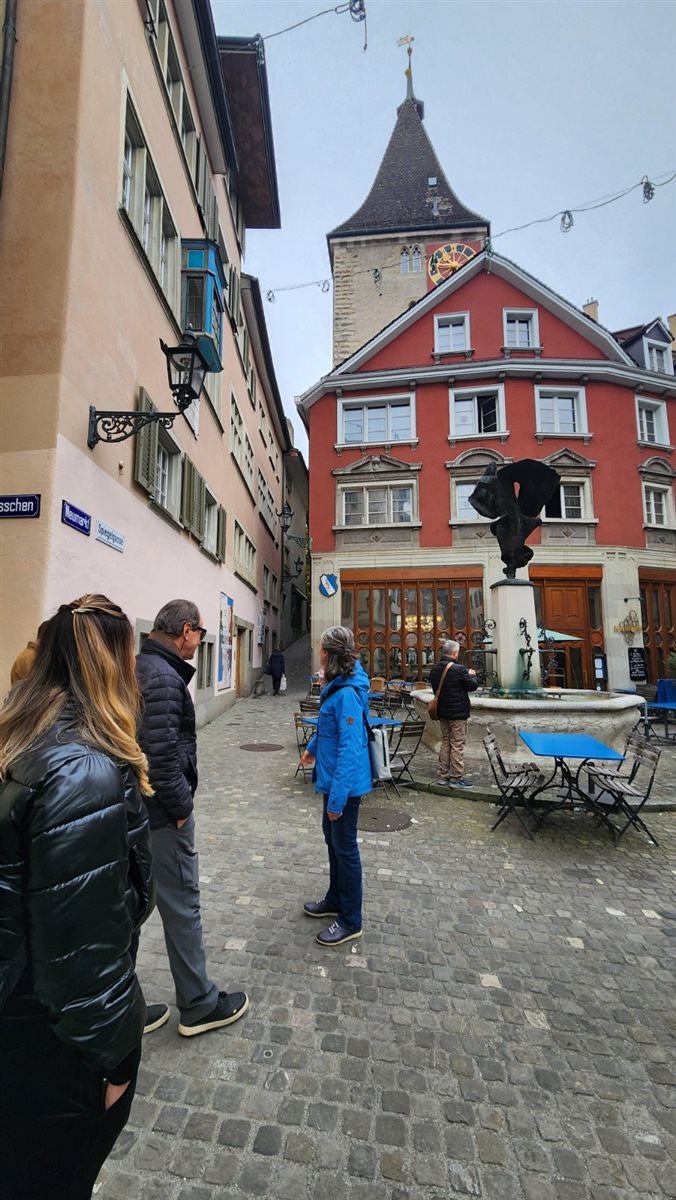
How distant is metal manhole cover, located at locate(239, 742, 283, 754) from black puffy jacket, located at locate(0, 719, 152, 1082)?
8.32m

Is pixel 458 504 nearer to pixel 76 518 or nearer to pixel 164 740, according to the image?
pixel 76 518

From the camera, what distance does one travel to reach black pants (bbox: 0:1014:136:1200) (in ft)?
3.94

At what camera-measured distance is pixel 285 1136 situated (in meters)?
2.06

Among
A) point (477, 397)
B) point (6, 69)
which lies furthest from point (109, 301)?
point (477, 397)

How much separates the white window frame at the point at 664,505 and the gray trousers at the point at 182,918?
2055cm

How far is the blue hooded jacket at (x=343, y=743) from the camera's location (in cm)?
332

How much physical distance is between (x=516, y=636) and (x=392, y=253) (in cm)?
2654

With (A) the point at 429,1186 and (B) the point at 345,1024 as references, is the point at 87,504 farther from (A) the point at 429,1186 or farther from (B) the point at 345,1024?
(A) the point at 429,1186

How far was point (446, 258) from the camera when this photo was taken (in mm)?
27234

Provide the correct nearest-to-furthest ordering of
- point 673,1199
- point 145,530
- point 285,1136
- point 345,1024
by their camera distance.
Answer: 1. point 673,1199
2. point 285,1136
3. point 345,1024
4. point 145,530

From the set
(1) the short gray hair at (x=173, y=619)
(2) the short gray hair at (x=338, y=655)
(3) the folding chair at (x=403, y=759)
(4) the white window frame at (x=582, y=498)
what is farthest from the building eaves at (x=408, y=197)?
(1) the short gray hair at (x=173, y=619)

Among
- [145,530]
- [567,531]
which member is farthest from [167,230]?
[567,531]

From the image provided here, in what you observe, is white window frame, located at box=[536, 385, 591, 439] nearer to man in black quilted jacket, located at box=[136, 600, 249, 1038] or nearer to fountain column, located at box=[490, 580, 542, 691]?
fountain column, located at box=[490, 580, 542, 691]

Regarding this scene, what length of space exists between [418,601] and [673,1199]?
54.8 ft
